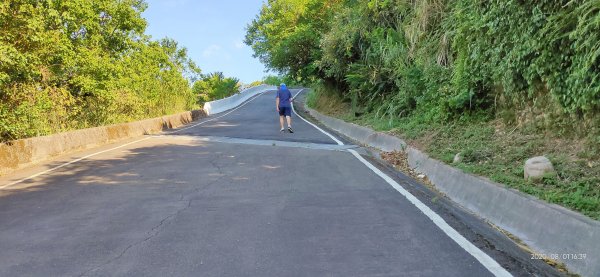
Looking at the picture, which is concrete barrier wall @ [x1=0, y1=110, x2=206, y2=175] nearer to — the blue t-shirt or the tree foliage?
the blue t-shirt

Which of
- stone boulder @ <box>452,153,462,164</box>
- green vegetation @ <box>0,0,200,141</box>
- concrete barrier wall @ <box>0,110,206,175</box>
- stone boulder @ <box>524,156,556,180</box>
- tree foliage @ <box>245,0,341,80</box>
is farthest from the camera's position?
tree foliage @ <box>245,0,341,80</box>

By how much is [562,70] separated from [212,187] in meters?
5.47

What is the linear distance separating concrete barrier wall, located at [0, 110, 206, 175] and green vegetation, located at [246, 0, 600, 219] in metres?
8.66

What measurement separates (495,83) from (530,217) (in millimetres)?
5181

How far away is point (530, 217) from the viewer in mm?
4996

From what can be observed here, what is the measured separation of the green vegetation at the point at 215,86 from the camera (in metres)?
53.7

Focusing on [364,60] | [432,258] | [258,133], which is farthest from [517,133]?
[364,60]

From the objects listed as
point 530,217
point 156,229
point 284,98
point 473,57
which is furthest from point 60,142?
point 530,217

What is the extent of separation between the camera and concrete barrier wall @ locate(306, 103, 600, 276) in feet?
13.2

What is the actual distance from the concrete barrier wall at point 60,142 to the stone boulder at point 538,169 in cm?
976

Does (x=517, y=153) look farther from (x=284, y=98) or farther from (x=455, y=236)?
(x=284, y=98)

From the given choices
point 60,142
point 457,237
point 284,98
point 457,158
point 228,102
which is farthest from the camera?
point 228,102

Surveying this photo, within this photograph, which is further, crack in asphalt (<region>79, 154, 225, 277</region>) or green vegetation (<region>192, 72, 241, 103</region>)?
green vegetation (<region>192, 72, 241, 103</region>)

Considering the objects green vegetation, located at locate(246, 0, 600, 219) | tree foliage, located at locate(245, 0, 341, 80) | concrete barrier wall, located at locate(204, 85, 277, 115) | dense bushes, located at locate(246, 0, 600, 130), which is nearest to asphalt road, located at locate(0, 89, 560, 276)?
green vegetation, located at locate(246, 0, 600, 219)
